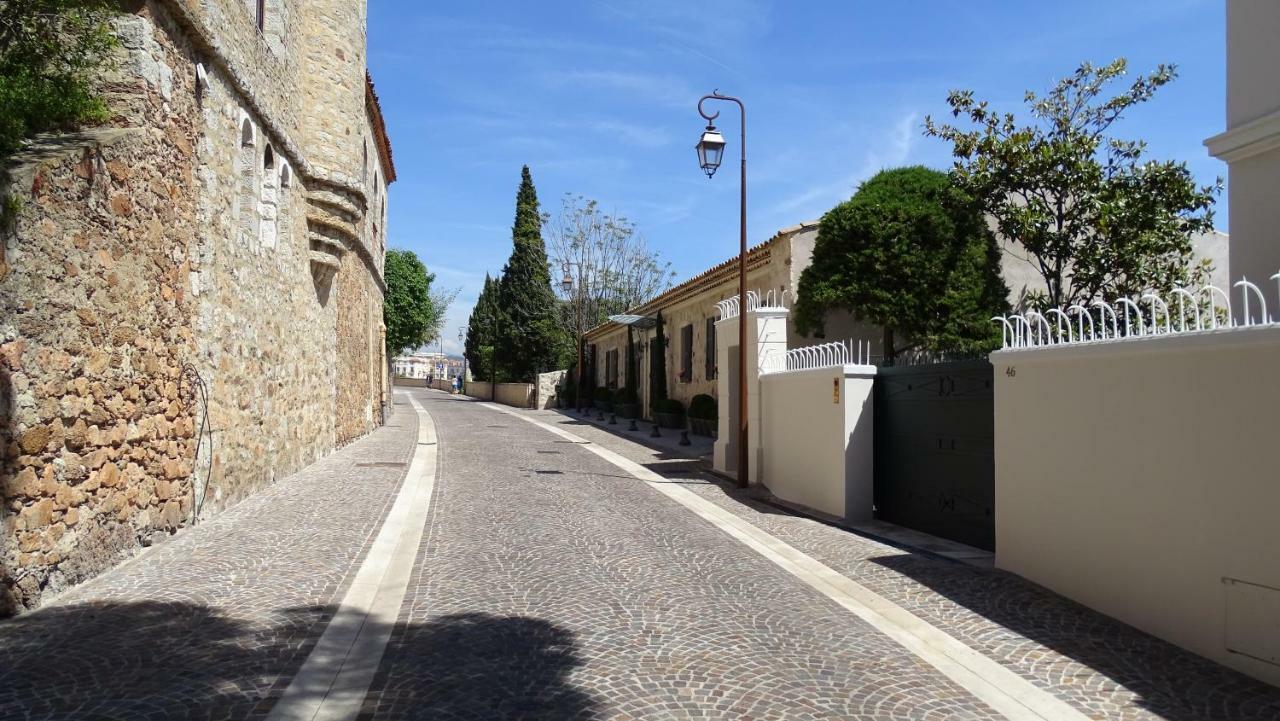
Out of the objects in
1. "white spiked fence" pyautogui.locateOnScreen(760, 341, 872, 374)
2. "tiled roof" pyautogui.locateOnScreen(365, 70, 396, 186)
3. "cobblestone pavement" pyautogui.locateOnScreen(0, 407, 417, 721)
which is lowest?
"cobblestone pavement" pyautogui.locateOnScreen(0, 407, 417, 721)

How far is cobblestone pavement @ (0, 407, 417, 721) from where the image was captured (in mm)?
3783

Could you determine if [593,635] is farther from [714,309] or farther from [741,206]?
[714,309]

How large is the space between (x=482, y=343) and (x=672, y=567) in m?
53.1

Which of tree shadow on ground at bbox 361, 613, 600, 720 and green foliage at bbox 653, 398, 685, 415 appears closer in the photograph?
tree shadow on ground at bbox 361, 613, 600, 720

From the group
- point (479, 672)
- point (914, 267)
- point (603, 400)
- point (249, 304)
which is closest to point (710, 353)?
point (914, 267)

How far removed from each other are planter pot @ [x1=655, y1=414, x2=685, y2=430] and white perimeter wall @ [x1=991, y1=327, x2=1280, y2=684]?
1732 centimetres

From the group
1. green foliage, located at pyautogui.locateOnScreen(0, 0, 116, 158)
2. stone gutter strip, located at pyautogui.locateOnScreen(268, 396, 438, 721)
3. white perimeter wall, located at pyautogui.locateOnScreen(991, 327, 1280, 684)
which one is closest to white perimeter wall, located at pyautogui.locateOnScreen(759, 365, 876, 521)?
white perimeter wall, located at pyautogui.locateOnScreen(991, 327, 1280, 684)

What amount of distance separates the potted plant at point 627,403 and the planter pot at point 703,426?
6.29 metres

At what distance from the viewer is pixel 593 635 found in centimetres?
487

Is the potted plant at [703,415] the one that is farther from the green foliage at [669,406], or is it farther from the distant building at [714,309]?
the green foliage at [669,406]

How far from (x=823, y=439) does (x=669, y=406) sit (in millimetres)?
14288

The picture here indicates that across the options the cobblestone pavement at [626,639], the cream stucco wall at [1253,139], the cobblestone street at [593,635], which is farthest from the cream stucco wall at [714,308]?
the cobblestone pavement at [626,639]

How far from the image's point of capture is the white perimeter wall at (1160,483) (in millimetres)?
4254

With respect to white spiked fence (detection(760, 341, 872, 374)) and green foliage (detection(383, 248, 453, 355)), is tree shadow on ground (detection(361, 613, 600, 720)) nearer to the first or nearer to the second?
white spiked fence (detection(760, 341, 872, 374))
